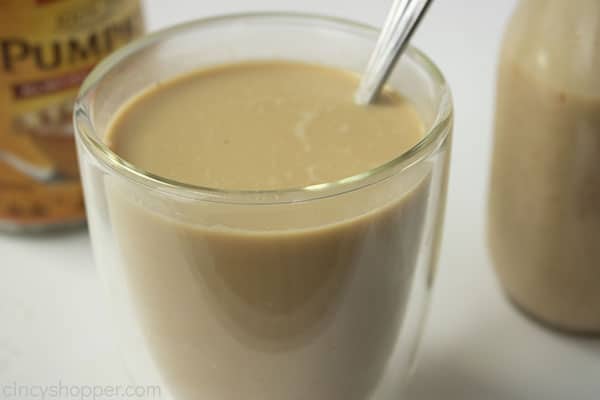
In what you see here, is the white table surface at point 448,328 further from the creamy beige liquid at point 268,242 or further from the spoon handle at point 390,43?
the spoon handle at point 390,43

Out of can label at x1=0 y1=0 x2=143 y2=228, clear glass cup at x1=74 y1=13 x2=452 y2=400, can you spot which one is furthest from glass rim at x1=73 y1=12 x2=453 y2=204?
can label at x1=0 y1=0 x2=143 y2=228

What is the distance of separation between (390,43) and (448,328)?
0.30m

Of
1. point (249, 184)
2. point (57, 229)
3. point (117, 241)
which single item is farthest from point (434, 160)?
point (57, 229)

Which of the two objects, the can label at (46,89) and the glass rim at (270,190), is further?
the can label at (46,89)

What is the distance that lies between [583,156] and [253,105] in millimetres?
269

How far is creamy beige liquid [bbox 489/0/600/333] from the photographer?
0.72 metres

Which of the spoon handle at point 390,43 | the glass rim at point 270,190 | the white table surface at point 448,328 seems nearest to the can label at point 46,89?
the white table surface at point 448,328

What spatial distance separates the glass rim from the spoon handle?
35 mm

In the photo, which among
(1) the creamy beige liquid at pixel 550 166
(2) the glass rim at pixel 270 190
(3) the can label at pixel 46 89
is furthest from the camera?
(3) the can label at pixel 46 89

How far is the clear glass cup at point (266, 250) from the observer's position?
1.98 feet

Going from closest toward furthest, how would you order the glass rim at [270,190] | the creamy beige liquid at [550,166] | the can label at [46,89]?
the glass rim at [270,190] → the creamy beige liquid at [550,166] → the can label at [46,89]

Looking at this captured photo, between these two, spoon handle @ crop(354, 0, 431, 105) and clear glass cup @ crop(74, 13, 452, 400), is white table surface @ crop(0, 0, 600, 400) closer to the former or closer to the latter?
clear glass cup @ crop(74, 13, 452, 400)

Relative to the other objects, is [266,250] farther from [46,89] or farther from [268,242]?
[46,89]

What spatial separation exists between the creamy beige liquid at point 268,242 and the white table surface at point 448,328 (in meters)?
0.09
